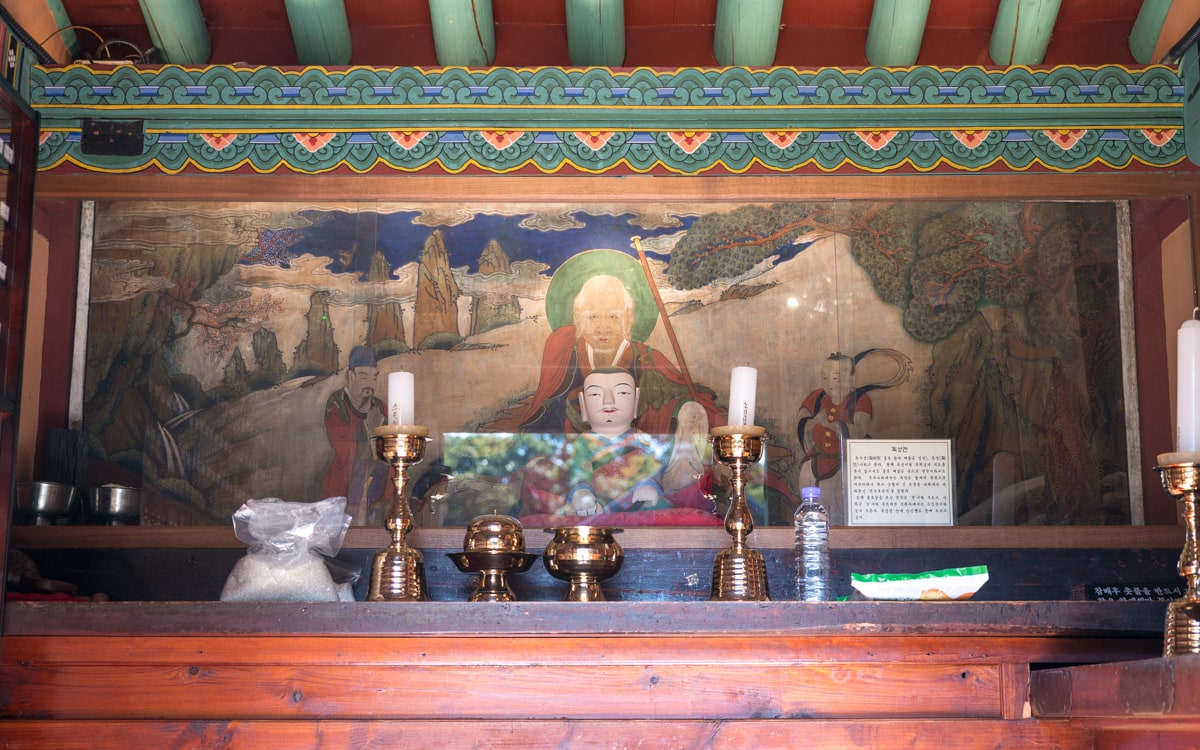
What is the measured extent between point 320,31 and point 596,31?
0.81 metres

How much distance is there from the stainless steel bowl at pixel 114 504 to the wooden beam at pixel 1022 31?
2772mm

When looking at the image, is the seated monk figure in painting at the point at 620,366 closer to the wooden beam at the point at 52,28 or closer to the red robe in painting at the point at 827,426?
the red robe in painting at the point at 827,426

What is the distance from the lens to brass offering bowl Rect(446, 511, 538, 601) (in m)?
3.15

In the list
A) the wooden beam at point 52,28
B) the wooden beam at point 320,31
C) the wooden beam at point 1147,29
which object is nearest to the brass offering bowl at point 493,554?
the wooden beam at point 320,31

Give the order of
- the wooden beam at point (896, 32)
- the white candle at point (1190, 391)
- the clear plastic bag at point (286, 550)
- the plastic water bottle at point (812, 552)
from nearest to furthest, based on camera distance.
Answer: the white candle at point (1190, 391), the clear plastic bag at point (286, 550), the plastic water bottle at point (812, 552), the wooden beam at point (896, 32)

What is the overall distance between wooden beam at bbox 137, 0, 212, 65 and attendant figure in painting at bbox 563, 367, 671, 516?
152 cm

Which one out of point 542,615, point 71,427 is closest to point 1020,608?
point 542,615

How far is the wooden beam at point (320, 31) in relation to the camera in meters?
3.80

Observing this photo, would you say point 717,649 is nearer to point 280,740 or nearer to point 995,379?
point 280,740

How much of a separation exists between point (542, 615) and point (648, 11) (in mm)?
2157

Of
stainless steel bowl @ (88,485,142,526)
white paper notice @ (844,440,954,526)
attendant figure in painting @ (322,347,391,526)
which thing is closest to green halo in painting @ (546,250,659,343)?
attendant figure in painting @ (322,347,391,526)

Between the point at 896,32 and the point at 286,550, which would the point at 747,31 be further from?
the point at 286,550

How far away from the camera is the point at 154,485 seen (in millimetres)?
3625

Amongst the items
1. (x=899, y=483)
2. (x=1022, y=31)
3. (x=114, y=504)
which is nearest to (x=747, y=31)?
(x=1022, y=31)
